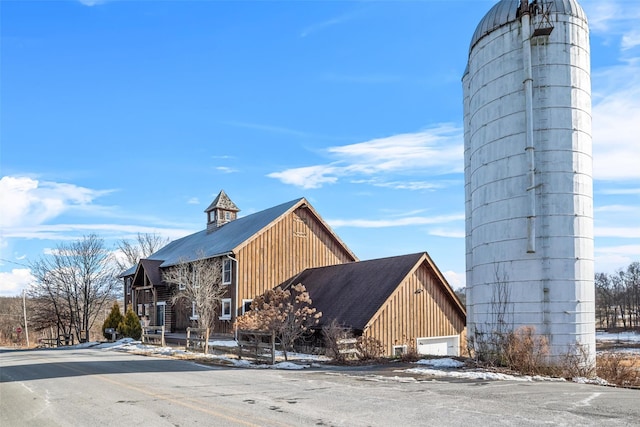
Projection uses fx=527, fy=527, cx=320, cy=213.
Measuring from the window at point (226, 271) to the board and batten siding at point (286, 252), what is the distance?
1.01 metres

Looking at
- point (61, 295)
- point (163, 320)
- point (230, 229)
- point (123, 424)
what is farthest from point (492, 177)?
Answer: point (61, 295)

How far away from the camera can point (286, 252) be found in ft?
111

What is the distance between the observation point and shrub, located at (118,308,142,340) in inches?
1421

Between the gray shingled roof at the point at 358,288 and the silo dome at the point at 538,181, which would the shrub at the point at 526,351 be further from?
the gray shingled roof at the point at 358,288

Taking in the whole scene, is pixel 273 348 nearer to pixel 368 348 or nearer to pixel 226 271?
pixel 368 348

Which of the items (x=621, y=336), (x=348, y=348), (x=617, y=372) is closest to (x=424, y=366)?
(x=348, y=348)

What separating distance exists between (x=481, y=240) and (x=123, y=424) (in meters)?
13.2

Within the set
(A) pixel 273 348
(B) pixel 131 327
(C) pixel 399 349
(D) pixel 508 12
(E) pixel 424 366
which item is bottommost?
(B) pixel 131 327

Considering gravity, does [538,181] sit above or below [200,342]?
above

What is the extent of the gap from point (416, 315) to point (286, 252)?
11.0m

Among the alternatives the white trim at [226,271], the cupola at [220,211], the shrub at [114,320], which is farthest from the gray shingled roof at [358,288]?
the shrub at [114,320]

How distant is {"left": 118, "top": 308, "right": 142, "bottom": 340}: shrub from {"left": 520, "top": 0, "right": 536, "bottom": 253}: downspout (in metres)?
28.3

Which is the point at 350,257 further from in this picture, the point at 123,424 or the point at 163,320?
the point at 123,424

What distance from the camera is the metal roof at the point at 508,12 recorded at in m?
17.2
